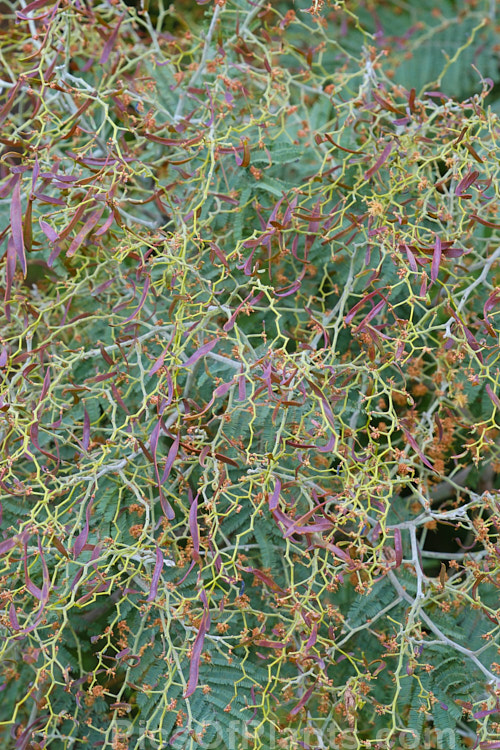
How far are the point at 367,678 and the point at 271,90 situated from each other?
0.93m

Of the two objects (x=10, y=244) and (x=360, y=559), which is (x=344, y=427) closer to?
(x=360, y=559)

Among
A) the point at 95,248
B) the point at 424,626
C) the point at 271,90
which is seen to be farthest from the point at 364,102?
the point at 424,626

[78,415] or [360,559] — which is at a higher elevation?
[360,559]

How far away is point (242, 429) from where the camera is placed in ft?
3.53

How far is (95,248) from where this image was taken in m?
1.17

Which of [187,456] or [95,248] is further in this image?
[95,248]

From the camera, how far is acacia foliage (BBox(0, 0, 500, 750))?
94 cm

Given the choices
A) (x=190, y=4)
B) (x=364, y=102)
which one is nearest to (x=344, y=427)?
(x=364, y=102)

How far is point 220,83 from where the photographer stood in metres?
1.21

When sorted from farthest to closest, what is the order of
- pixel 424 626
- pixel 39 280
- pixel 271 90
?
pixel 39 280, pixel 271 90, pixel 424 626

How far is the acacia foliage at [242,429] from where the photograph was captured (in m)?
0.94

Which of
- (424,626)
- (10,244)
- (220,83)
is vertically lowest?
(424,626)

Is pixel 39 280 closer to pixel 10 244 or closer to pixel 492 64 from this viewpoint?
pixel 10 244

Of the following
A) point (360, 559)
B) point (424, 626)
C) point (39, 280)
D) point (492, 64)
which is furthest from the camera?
point (492, 64)
